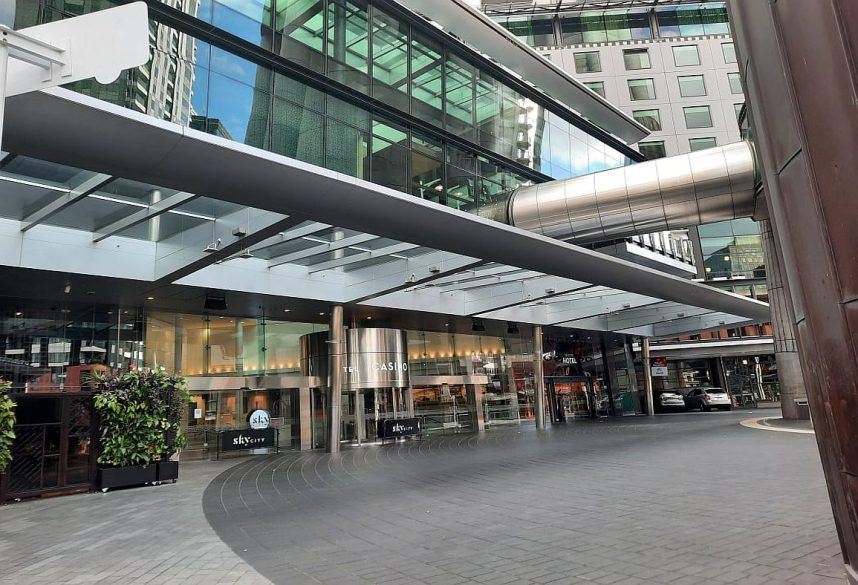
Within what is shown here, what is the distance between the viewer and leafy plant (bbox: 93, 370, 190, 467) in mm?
11352

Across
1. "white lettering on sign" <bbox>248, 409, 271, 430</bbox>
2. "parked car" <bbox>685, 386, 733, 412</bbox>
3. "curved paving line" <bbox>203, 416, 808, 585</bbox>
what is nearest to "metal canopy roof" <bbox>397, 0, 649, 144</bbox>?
"curved paving line" <bbox>203, 416, 808, 585</bbox>

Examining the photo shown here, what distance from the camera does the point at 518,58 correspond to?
70.8 ft

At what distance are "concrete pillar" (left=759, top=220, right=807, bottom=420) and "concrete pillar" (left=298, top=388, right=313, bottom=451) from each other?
17.3 metres

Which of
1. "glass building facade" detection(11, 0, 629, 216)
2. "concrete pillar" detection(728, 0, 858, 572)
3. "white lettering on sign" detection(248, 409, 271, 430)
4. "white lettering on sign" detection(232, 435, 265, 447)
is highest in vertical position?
"glass building facade" detection(11, 0, 629, 216)

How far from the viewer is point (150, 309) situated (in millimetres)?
18344

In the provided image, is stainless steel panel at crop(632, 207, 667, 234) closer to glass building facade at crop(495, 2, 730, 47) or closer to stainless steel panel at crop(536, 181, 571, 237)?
stainless steel panel at crop(536, 181, 571, 237)

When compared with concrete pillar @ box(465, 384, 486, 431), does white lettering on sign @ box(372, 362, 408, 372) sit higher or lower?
higher

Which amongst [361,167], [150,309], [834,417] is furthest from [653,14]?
[834,417]

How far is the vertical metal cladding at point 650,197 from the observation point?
41.2 feet

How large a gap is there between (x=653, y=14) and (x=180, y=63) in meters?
45.1

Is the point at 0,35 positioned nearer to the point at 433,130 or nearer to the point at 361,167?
the point at 361,167

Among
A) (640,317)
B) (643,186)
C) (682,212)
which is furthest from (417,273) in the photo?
(640,317)

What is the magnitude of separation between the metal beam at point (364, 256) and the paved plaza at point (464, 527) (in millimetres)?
5980

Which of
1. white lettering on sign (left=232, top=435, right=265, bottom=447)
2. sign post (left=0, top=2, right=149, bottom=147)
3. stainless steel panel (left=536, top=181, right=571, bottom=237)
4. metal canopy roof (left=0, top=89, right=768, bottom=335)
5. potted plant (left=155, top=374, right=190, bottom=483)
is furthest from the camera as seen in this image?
white lettering on sign (left=232, top=435, right=265, bottom=447)
